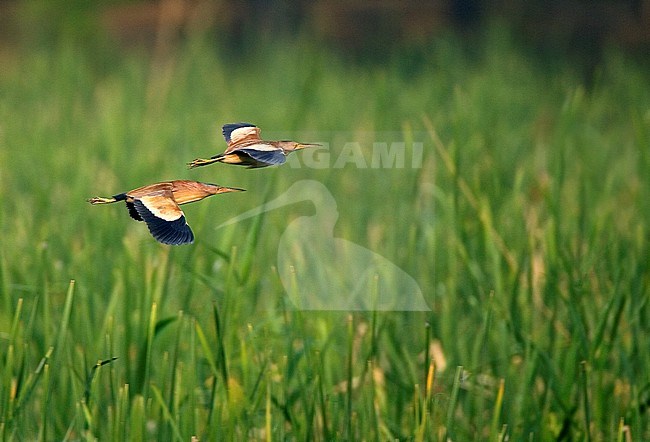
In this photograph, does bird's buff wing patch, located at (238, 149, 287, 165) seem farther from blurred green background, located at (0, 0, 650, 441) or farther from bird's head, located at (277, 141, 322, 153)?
blurred green background, located at (0, 0, 650, 441)

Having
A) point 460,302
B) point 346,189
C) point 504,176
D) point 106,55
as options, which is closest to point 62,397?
point 460,302

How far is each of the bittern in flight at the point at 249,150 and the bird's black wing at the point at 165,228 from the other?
1.0 inches

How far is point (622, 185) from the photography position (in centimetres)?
170

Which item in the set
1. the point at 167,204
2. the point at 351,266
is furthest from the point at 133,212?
the point at 351,266

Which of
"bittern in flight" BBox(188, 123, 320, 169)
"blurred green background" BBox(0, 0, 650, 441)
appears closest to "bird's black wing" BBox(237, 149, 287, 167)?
"bittern in flight" BBox(188, 123, 320, 169)

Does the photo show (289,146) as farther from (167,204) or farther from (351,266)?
(351,266)

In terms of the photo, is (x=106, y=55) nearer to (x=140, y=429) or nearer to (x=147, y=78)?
(x=147, y=78)

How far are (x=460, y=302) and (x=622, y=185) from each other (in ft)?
2.55

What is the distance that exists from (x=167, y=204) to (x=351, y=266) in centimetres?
70

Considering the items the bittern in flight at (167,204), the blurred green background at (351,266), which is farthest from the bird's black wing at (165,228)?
the blurred green background at (351,266)

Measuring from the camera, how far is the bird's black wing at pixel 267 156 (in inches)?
14.9

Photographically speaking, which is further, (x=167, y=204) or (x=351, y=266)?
(x=351, y=266)

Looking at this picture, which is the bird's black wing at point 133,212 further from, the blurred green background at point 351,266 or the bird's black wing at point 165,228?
the blurred green background at point 351,266

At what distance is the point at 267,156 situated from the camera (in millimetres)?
385
